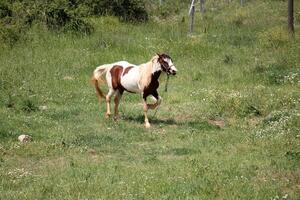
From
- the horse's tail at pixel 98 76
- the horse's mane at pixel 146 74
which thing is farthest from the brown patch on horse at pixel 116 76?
the horse's mane at pixel 146 74

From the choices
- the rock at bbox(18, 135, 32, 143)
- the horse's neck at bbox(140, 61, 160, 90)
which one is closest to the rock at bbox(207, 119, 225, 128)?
the horse's neck at bbox(140, 61, 160, 90)

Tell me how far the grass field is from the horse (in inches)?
25.1

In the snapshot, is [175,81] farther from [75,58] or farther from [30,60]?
[30,60]

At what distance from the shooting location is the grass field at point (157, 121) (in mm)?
9242

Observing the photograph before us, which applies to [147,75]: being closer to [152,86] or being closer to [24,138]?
[152,86]

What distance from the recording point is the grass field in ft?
30.3

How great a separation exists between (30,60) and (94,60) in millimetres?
2424

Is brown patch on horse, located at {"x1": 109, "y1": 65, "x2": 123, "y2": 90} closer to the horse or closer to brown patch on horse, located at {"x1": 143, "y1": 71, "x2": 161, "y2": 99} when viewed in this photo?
the horse

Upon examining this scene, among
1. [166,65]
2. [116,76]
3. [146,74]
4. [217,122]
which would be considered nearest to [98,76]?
[116,76]

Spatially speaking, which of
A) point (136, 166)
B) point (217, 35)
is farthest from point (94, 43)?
point (136, 166)

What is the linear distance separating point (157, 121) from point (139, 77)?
1.31 metres

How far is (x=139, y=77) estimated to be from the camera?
1417cm

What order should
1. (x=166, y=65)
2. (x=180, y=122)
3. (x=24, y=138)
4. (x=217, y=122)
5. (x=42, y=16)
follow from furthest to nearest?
(x=42, y=16) < (x=217, y=122) < (x=180, y=122) < (x=166, y=65) < (x=24, y=138)

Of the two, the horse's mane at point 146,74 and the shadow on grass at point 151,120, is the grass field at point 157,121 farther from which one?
the horse's mane at point 146,74
